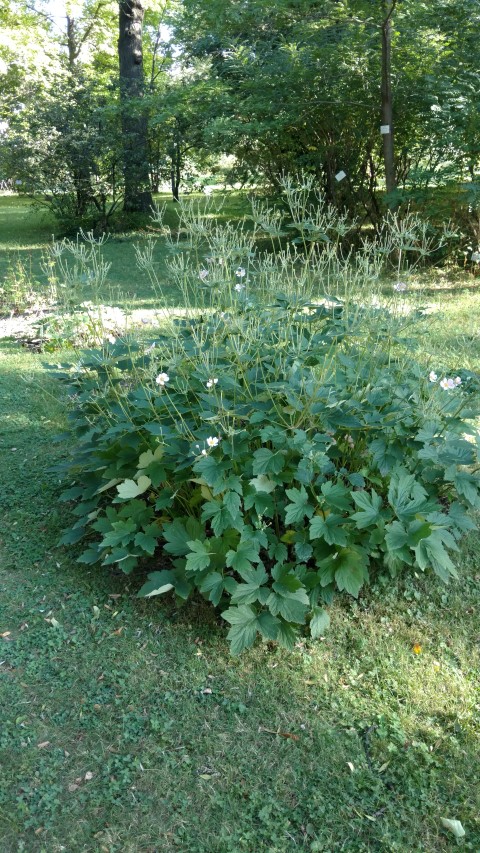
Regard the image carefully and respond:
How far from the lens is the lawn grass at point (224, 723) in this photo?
1917 mm

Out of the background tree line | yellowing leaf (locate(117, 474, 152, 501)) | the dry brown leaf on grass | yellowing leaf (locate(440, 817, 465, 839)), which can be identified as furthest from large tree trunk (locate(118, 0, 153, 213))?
yellowing leaf (locate(440, 817, 465, 839))

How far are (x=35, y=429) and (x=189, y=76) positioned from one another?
444 inches

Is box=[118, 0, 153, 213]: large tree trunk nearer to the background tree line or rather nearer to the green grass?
the background tree line

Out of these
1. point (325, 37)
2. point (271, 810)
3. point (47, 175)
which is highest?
point (325, 37)

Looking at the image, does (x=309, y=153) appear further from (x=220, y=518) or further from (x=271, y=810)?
(x=271, y=810)

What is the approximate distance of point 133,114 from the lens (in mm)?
12289

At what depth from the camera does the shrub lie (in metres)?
2.41

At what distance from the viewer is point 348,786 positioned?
2014 millimetres

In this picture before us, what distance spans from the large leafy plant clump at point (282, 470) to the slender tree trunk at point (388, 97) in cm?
629

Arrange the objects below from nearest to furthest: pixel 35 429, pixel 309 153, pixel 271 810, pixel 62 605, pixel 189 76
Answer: pixel 271 810 → pixel 62 605 → pixel 35 429 → pixel 309 153 → pixel 189 76

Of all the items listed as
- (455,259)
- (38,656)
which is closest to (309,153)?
(455,259)

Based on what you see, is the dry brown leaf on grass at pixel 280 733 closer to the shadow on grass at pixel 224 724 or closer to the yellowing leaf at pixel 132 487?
the shadow on grass at pixel 224 724

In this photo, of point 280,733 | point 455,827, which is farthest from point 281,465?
point 455,827

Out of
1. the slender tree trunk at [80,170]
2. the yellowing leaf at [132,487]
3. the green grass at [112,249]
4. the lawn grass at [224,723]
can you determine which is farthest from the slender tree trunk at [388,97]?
the lawn grass at [224,723]
